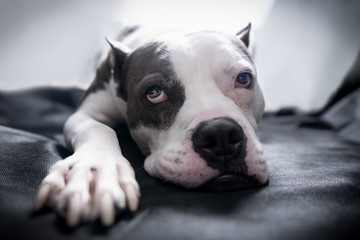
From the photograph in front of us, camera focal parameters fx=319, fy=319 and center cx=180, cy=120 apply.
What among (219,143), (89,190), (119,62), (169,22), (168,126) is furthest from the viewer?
(169,22)

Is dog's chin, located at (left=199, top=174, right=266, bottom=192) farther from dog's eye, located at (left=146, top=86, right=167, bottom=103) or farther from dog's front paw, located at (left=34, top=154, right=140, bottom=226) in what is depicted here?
dog's eye, located at (left=146, top=86, right=167, bottom=103)

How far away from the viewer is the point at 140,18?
2.80m

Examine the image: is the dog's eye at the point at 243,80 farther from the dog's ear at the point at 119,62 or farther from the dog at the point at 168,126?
the dog's ear at the point at 119,62

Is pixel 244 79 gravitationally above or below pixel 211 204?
above

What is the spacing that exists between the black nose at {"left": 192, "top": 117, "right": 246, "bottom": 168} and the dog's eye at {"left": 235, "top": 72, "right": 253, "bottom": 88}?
394mm

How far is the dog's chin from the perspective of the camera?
1.09m

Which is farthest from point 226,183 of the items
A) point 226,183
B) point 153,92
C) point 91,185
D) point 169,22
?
point 169,22

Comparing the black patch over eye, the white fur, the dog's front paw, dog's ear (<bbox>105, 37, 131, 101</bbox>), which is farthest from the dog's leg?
dog's ear (<bbox>105, 37, 131, 101</bbox>)

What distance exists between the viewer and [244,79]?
1.49 metres

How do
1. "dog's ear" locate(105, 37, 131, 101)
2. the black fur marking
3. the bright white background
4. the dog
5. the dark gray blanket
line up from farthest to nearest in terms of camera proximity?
the bright white background → "dog's ear" locate(105, 37, 131, 101) → the black fur marking → the dog → the dark gray blanket

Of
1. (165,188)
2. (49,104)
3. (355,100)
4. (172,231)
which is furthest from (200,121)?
(355,100)

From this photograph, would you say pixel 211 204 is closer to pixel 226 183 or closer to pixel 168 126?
pixel 226 183

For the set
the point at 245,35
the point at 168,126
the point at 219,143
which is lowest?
the point at 168,126

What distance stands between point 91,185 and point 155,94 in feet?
1.91
